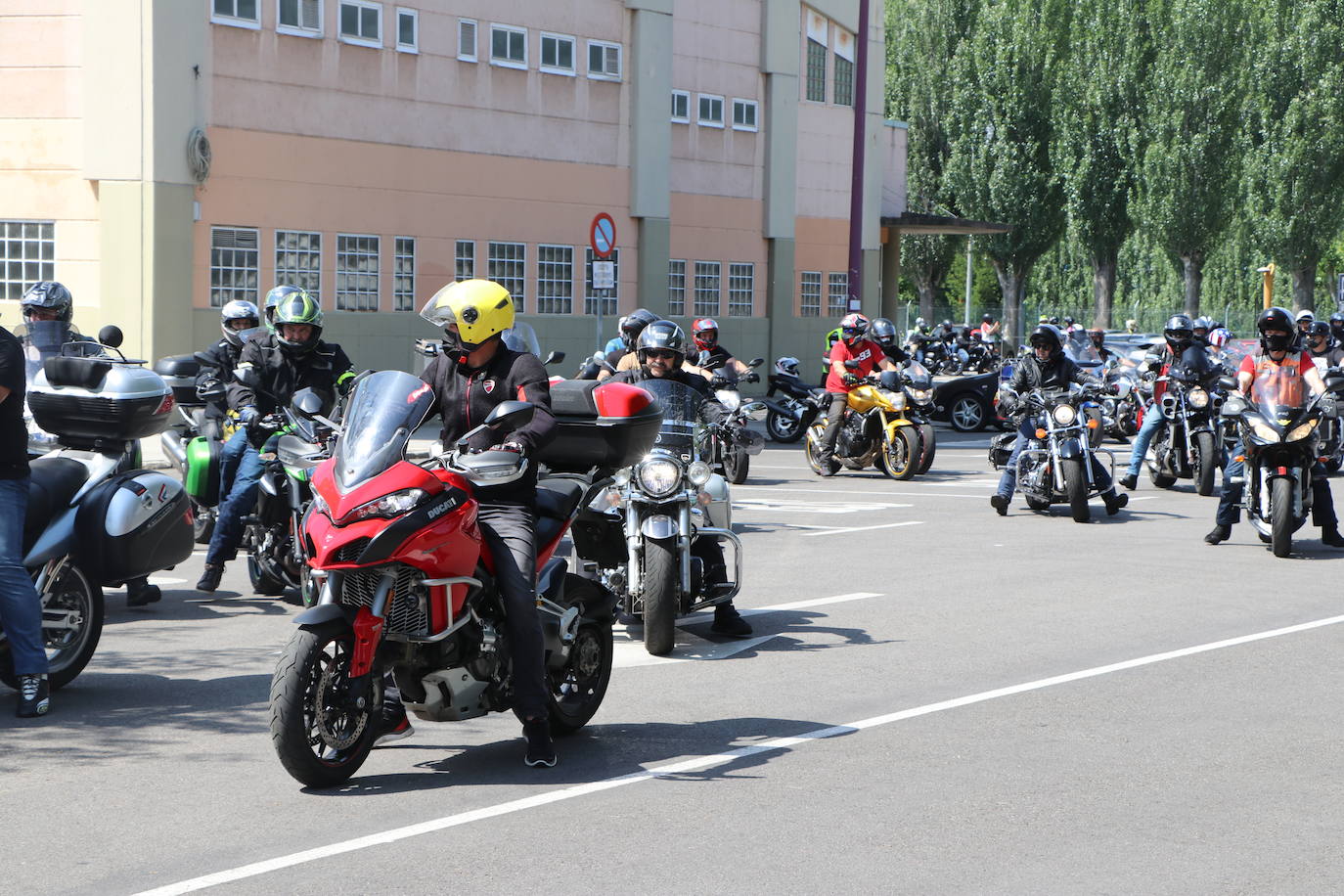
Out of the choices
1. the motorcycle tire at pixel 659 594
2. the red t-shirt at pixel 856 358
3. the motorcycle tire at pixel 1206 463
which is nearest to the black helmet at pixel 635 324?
the red t-shirt at pixel 856 358

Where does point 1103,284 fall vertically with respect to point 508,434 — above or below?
above

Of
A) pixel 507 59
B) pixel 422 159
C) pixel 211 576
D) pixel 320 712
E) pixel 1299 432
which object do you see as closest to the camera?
pixel 320 712

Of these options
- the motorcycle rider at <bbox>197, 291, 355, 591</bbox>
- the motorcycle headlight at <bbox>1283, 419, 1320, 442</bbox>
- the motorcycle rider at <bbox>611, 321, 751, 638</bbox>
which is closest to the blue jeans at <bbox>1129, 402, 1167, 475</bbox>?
the motorcycle headlight at <bbox>1283, 419, 1320, 442</bbox>

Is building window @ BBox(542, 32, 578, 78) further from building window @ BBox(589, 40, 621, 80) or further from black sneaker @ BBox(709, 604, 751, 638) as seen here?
black sneaker @ BBox(709, 604, 751, 638)

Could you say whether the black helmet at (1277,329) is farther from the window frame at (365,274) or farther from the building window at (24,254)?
the window frame at (365,274)

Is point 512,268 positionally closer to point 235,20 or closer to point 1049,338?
point 235,20

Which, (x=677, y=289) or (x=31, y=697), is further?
(x=677, y=289)

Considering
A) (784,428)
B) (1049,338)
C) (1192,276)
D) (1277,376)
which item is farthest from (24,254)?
(1192,276)

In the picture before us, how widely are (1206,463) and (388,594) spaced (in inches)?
558

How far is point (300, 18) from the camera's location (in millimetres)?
26438

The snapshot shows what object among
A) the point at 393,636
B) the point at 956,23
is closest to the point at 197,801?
the point at 393,636

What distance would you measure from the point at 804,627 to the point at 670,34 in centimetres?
2486

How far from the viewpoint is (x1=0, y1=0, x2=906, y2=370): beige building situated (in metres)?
23.9

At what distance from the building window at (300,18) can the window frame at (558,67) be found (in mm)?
5007
